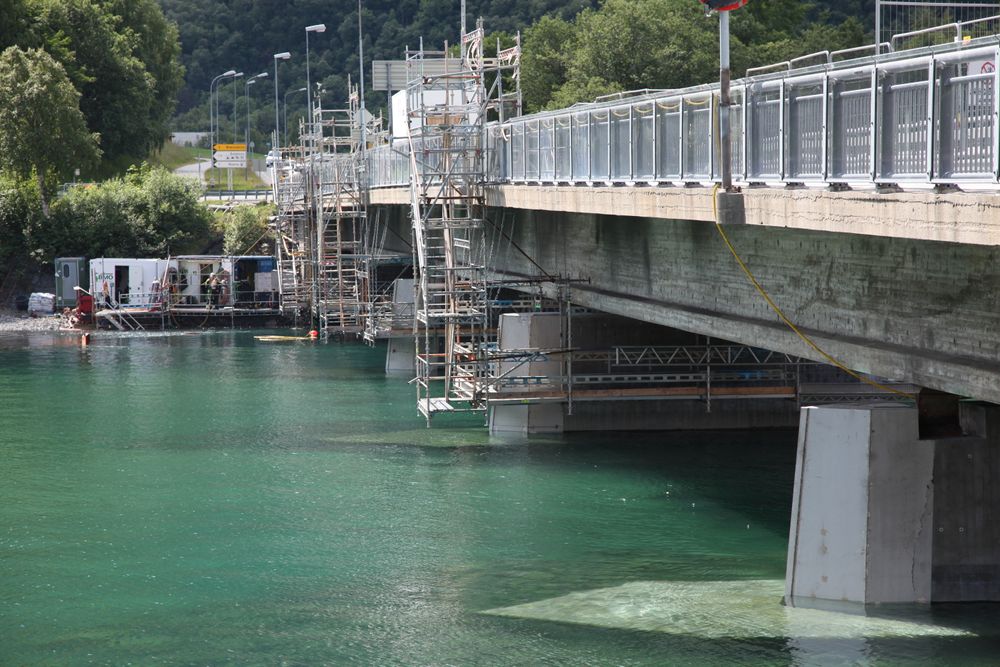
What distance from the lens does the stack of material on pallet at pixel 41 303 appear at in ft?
229

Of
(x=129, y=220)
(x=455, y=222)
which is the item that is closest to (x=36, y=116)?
(x=129, y=220)

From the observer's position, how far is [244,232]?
79812mm

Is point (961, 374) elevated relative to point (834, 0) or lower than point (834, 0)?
lower

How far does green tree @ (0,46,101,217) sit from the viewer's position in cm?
7456

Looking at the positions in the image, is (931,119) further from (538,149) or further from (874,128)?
(538,149)

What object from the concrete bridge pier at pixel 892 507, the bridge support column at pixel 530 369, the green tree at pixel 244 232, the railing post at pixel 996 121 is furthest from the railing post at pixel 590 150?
the green tree at pixel 244 232

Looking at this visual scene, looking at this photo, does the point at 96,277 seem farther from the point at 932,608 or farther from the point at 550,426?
the point at 932,608

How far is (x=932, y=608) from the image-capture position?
18.7 metres

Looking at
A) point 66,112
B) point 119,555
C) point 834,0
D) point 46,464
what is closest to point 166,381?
point 46,464

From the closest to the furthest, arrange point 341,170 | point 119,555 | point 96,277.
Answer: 1. point 119,555
2. point 341,170
3. point 96,277

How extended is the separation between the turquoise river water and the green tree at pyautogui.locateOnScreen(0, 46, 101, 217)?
39.4 m

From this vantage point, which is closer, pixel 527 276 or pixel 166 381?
pixel 527 276

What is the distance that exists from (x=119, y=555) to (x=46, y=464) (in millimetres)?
8934

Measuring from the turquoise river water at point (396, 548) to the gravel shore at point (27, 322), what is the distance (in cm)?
2694
